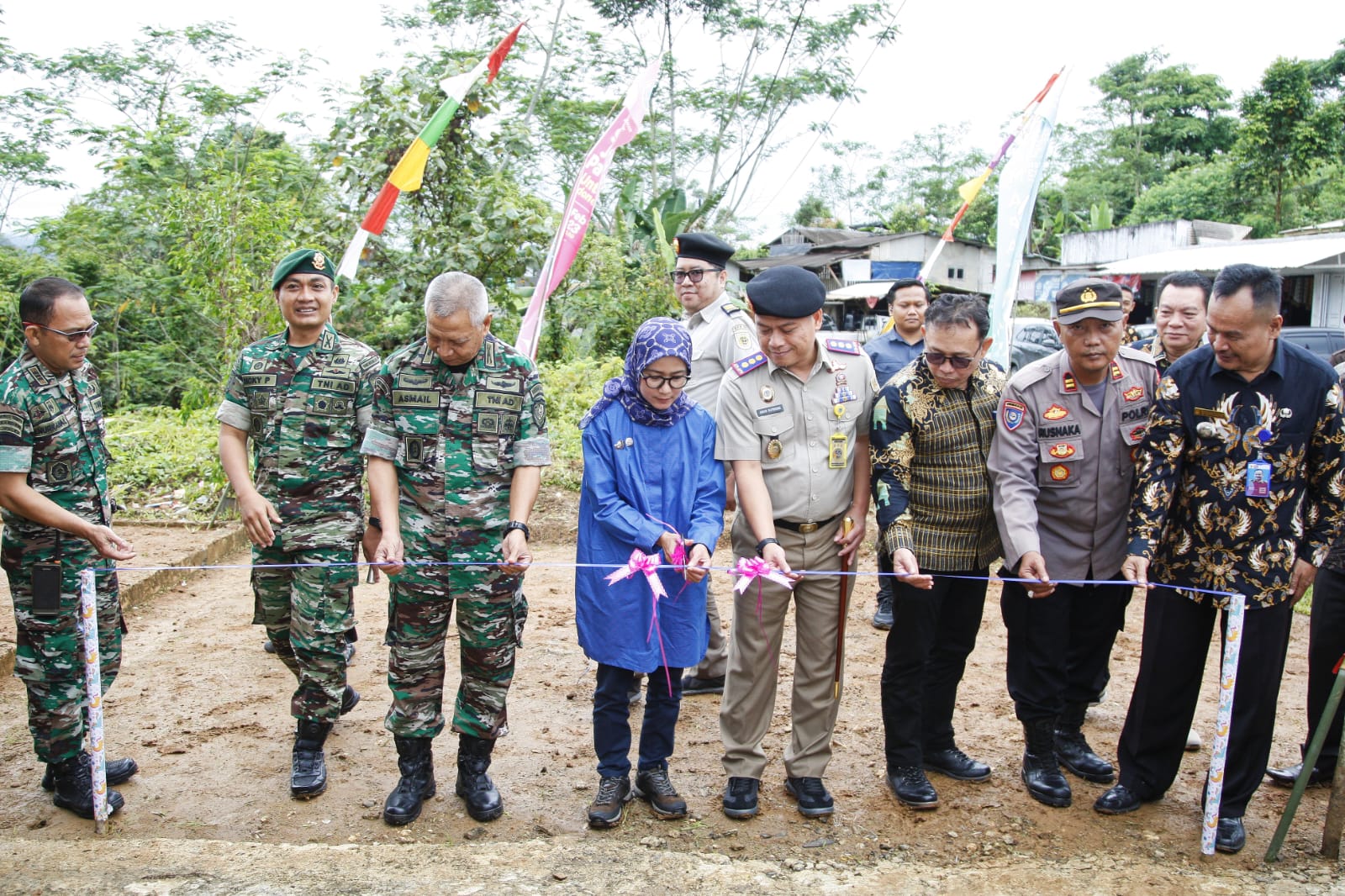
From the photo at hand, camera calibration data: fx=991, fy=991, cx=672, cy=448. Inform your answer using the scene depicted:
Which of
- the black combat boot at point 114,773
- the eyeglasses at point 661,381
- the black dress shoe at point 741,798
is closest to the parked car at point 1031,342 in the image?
the black dress shoe at point 741,798

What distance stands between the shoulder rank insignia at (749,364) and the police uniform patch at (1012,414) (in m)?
0.94

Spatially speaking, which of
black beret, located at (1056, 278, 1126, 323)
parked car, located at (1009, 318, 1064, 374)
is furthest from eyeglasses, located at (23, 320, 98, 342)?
parked car, located at (1009, 318, 1064, 374)

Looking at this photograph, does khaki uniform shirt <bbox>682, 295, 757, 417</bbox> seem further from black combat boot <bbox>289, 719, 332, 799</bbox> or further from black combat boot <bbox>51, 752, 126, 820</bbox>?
black combat boot <bbox>51, 752, 126, 820</bbox>

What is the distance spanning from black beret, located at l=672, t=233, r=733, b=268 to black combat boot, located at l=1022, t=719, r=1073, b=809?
253 centimetres

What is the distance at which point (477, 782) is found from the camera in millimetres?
3695

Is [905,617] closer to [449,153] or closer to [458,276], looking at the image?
[458,276]

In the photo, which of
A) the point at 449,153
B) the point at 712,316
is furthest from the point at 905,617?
the point at 449,153

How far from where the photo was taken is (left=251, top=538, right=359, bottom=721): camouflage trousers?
12.7 feet

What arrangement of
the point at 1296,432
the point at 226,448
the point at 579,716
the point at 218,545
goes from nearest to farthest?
the point at 1296,432 < the point at 226,448 < the point at 579,716 < the point at 218,545

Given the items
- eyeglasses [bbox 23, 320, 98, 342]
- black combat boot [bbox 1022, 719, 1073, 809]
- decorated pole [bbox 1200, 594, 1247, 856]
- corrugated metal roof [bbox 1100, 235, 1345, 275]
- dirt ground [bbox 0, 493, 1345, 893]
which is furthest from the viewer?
corrugated metal roof [bbox 1100, 235, 1345, 275]

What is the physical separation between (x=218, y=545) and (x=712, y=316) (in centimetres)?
460

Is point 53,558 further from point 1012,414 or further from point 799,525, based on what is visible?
point 1012,414

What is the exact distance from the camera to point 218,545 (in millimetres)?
7387

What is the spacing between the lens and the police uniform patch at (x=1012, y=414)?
371 cm
